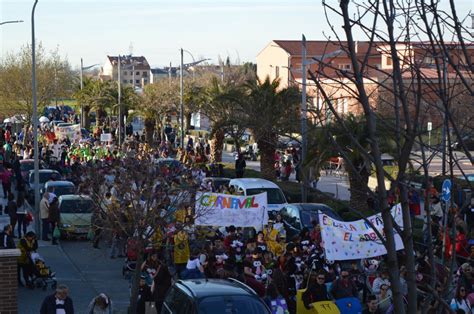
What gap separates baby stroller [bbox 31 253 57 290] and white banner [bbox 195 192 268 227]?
3500 millimetres

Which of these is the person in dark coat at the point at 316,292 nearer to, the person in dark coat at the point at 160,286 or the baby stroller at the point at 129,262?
the person in dark coat at the point at 160,286

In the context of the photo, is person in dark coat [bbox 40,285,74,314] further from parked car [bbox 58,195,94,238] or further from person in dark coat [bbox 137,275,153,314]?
parked car [bbox 58,195,94,238]

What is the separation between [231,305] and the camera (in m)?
12.0

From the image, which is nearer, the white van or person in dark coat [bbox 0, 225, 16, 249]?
person in dark coat [bbox 0, 225, 16, 249]

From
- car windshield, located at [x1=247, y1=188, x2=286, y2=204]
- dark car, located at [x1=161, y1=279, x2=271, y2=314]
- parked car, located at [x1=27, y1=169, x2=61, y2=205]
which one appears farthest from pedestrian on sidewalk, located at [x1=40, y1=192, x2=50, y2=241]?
dark car, located at [x1=161, y1=279, x2=271, y2=314]

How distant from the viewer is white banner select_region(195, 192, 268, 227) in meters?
20.2

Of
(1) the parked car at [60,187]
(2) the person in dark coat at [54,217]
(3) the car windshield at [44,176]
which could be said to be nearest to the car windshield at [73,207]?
(2) the person in dark coat at [54,217]

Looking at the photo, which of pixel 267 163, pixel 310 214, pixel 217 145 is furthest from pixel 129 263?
pixel 217 145

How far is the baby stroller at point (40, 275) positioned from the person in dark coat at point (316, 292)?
6.48 m

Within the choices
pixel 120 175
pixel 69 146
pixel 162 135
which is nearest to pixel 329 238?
pixel 120 175

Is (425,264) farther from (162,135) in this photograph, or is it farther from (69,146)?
(162,135)

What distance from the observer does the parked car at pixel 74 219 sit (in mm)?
25469

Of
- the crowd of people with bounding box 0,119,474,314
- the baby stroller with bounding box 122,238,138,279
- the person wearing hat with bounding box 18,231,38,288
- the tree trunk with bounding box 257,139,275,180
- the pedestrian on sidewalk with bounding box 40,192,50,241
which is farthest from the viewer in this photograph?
the tree trunk with bounding box 257,139,275,180

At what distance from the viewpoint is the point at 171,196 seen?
19969mm
